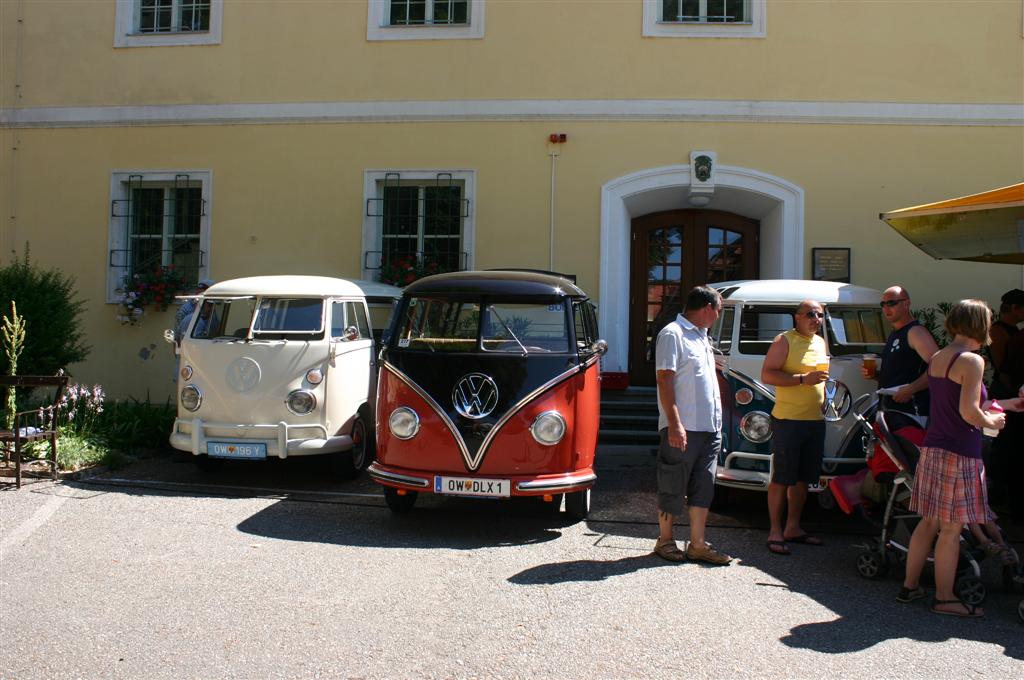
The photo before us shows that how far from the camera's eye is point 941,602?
189 inches

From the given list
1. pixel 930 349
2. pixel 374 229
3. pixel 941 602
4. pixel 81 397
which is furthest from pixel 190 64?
pixel 941 602

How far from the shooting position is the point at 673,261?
38.4 feet

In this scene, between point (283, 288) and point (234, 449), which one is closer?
point (234, 449)

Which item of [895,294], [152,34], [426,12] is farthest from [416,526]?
[152,34]

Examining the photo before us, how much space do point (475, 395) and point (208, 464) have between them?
359cm

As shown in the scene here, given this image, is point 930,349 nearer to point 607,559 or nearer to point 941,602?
point 941,602

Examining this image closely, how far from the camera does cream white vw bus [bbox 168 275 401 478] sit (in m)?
7.70

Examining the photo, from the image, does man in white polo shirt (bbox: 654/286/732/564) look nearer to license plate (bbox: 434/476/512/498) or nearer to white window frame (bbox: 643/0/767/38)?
license plate (bbox: 434/476/512/498)

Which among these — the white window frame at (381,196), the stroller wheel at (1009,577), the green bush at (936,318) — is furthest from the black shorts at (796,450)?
the white window frame at (381,196)

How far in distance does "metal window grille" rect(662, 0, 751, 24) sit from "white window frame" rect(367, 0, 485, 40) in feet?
7.99

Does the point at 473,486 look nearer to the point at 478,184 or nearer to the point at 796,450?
the point at 796,450

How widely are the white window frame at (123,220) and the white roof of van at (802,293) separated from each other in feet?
24.4

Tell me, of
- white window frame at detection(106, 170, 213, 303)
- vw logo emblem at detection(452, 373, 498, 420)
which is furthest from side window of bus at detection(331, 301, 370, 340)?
white window frame at detection(106, 170, 213, 303)

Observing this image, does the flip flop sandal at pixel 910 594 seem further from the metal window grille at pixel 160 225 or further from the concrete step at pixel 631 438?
the metal window grille at pixel 160 225
